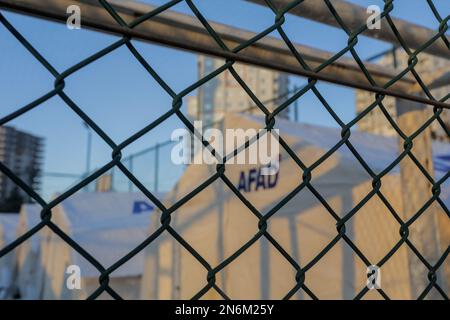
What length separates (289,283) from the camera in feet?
9.82

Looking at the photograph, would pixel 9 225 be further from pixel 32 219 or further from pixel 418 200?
pixel 418 200

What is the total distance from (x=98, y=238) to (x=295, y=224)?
2.52 meters

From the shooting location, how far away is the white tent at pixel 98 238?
459 cm

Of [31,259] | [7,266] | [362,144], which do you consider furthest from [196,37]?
[7,266]

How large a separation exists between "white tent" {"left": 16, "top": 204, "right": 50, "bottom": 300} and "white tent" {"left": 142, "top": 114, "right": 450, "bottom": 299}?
3.08 meters

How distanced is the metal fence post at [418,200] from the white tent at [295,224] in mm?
457

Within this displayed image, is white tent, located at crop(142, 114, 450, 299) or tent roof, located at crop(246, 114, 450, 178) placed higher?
tent roof, located at crop(246, 114, 450, 178)

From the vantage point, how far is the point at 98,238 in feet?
15.5

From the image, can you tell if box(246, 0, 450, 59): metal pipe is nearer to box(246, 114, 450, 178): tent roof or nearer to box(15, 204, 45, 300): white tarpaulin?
box(246, 114, 450, 178): tent roof

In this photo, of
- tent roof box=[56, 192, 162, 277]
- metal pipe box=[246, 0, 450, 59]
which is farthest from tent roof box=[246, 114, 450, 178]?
tent roof box=[56, 192, 162, 277]

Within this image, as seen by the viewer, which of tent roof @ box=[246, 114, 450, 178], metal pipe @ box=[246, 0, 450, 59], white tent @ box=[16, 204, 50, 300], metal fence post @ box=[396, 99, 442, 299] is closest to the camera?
metal pipe @ box=[246, 0, 450, 59]

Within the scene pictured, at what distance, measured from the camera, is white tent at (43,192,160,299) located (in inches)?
181
